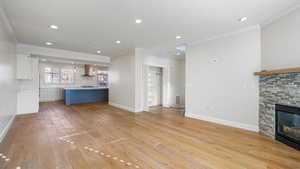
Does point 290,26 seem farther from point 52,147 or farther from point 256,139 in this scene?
point 52,147

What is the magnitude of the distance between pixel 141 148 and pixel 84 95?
20.9 ft

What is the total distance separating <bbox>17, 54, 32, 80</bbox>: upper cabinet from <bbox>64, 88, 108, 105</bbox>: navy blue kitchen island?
92.7 inches

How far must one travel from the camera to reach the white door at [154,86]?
675 cm

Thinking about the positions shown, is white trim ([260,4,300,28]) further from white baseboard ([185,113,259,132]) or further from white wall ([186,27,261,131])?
white baseboard ([185,113,259,132])

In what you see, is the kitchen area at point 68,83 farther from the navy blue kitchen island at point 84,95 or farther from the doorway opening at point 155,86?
the doorway opening at point 155,86

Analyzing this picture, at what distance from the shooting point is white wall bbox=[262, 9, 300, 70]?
2381 millimetres

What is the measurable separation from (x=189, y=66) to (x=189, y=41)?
0.86 metres

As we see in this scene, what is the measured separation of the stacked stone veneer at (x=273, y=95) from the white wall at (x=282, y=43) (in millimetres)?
252

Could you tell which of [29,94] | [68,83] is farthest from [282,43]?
[68,83]

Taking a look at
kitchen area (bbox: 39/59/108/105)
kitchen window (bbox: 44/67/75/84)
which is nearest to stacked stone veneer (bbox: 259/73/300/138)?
kitchen area (bbox: 39/59/108/105)

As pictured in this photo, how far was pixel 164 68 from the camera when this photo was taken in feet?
22.4

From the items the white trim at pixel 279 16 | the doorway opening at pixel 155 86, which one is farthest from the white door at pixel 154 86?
the white trim at pixel 279 16

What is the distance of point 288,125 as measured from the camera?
2480 mm

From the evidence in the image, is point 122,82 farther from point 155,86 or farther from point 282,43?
point 282,43
